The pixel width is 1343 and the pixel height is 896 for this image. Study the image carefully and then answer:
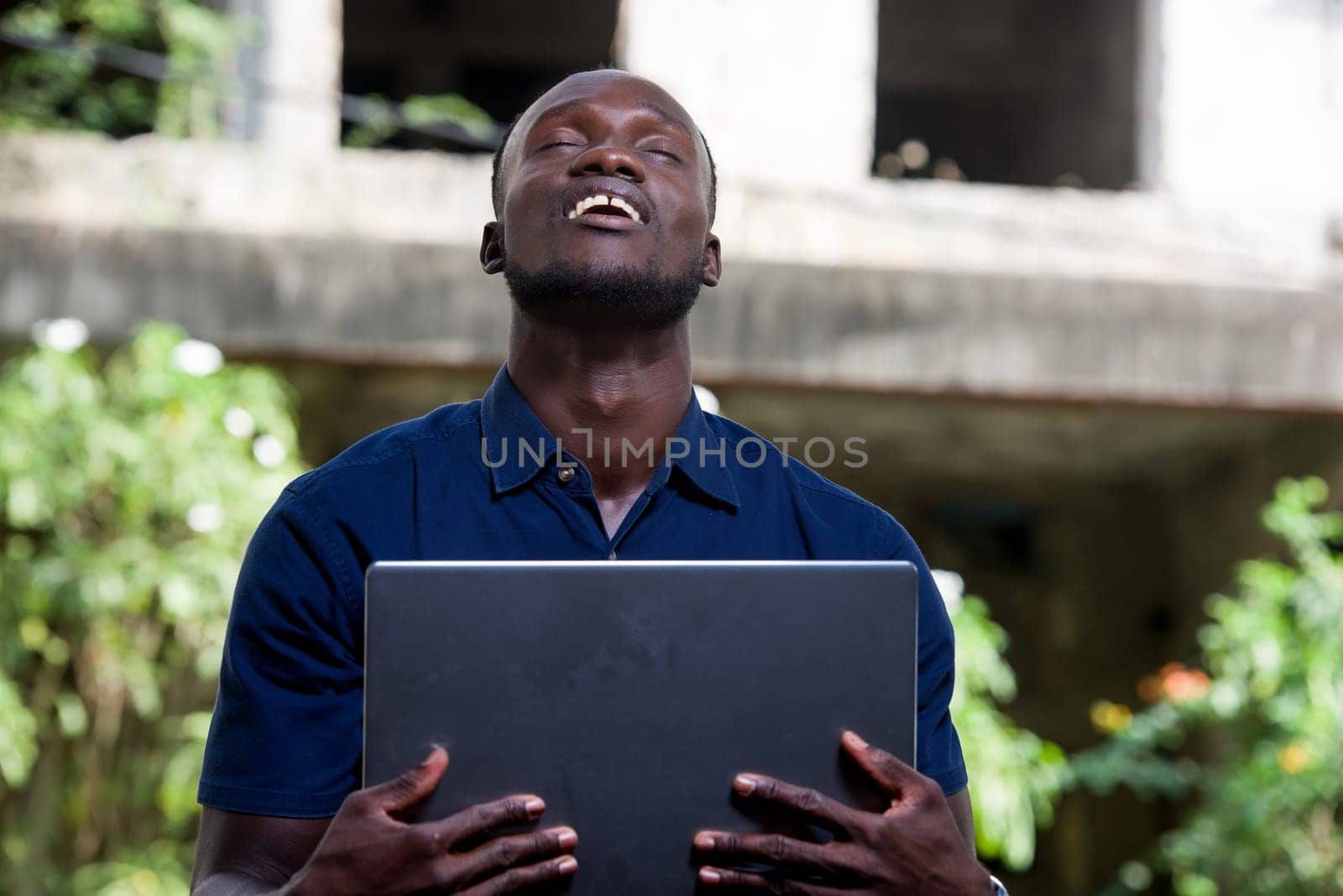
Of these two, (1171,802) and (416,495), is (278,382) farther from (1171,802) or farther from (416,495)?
(1171,802)

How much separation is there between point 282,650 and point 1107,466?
5.15 meters

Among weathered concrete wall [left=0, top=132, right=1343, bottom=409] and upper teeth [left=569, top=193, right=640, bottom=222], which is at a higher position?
upper teeth [left=569, top=193, right=640, bottom=222]

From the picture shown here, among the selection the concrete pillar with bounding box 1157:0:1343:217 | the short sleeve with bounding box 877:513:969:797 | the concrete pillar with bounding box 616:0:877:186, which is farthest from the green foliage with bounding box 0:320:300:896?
the concrete pillar with bounding box 1157:0:1343:217

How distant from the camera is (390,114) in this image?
212 inches

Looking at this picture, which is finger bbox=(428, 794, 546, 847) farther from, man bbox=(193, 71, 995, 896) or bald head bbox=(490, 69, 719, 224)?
bald head bbox=(490, 69, 719, 224)

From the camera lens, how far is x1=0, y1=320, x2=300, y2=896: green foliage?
13.0ft

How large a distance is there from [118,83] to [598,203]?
5.09 metres

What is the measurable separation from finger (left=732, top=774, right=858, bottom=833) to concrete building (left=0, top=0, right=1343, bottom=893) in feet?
9.90

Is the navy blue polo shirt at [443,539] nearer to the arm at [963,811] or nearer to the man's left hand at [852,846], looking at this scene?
the arm at [963,811]

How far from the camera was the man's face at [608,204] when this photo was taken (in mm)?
1609

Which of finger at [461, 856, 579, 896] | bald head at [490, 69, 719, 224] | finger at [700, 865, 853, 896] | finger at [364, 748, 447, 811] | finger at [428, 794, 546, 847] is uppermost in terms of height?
bald head at [490, 69, 719, 224]

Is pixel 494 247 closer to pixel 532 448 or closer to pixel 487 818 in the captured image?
pixel 532 448

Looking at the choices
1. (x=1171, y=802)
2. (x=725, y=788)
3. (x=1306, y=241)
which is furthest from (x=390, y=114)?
(x=725, y=788)

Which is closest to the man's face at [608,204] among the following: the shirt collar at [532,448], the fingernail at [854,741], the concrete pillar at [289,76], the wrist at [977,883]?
the shirt collar at [532,448]
